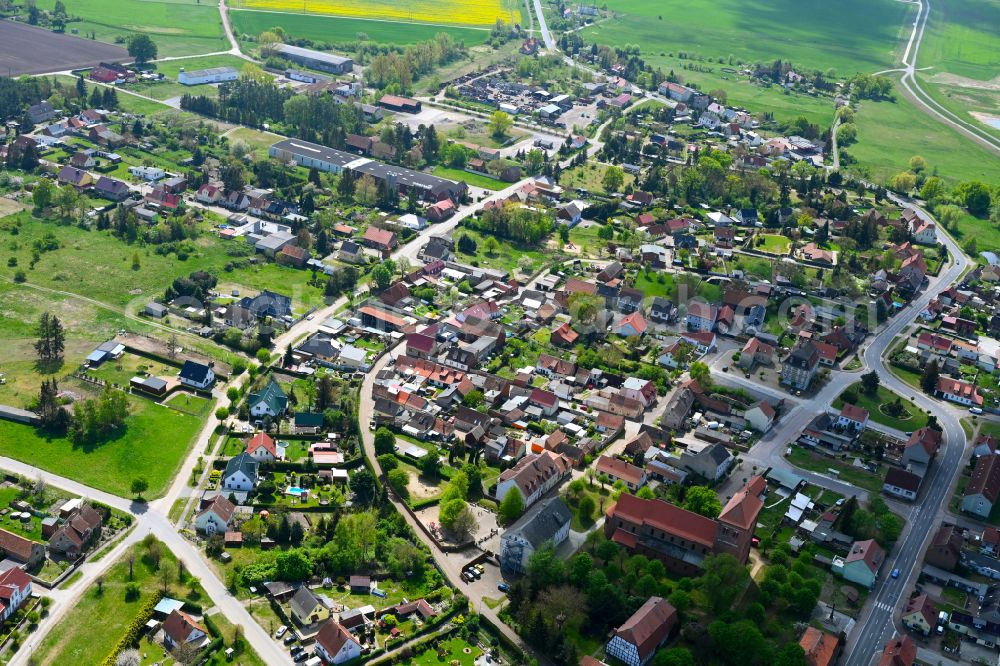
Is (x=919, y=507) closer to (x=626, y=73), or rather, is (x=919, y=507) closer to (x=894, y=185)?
(x=894, y=185)

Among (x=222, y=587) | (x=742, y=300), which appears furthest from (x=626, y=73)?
(x=222, y=587)

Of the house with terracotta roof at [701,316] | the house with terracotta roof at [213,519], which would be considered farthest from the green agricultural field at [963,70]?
the house with terracotta roof at [213,519]

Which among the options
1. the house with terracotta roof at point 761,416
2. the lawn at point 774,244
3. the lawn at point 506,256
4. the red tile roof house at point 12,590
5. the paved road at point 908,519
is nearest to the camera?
the red tile roof house at point 12,590

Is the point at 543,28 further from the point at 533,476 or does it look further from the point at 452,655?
the point at 452,655

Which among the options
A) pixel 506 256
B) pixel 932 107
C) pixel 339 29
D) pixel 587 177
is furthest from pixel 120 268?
pixel 932 107

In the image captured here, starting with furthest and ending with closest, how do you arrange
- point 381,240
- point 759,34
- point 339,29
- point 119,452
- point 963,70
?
point 759,34 < point 963,70 < point 339,29 < point 381,240 < point 119,452

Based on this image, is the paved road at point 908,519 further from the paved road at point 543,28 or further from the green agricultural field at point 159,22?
the green agricultural field at point 159,22

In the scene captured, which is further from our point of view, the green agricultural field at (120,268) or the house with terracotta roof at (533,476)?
the green agricultural field at (120,268)

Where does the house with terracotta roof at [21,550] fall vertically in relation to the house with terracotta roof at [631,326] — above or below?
below

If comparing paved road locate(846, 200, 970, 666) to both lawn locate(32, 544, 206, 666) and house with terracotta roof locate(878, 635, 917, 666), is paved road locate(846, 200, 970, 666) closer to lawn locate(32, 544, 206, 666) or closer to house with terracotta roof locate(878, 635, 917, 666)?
house with terracotta roof locate(878, 635, 917, 666)
